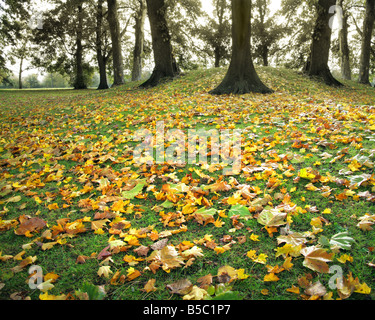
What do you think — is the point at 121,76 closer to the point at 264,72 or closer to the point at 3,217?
the point at 264,72

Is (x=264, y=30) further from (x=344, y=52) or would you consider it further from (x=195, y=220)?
(x=195, y=220)

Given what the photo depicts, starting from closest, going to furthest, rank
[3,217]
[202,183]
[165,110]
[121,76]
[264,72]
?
[3,217]
[202,183]
[165,110]
[264,72]
[121,76]

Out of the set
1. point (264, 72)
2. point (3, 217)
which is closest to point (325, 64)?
point (264, 72)

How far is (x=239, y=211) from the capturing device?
8.26 ft

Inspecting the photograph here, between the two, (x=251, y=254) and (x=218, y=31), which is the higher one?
(x=218, y=31)

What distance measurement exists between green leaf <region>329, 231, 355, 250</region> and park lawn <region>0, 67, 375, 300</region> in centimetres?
1

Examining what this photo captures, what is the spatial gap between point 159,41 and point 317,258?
12178 millimetres

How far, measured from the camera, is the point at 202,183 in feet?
10.3

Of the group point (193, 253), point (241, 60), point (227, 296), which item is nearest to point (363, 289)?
point (227, 296)

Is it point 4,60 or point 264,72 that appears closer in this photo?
point 264,72

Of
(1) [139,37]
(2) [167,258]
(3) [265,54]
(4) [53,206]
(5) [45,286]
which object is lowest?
(5) [45,286]

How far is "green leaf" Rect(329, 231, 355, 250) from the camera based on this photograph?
78.0 inches

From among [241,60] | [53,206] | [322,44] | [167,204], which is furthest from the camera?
[322,44]
